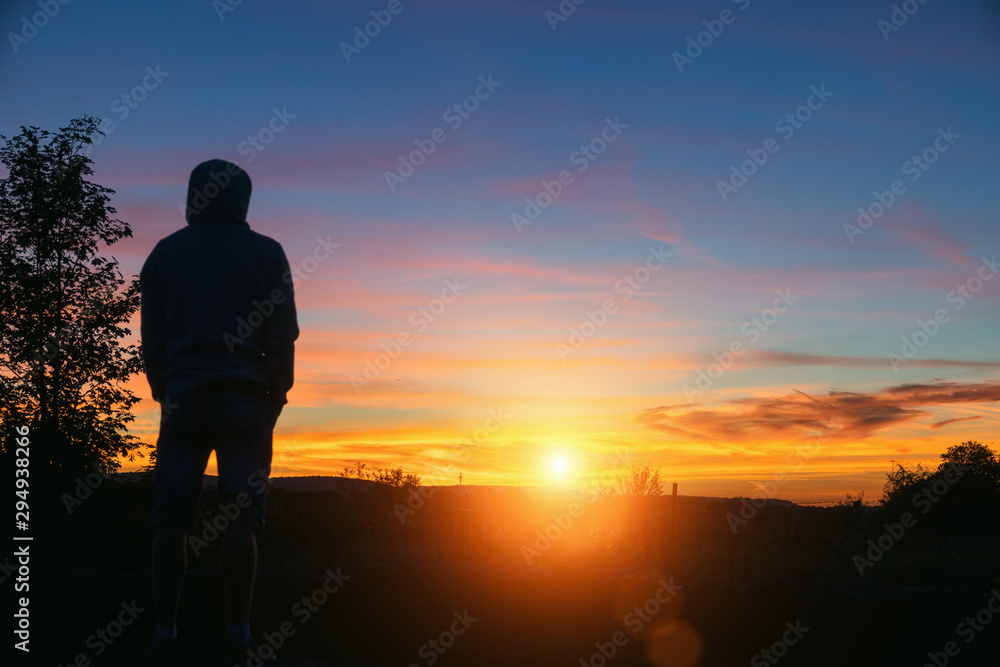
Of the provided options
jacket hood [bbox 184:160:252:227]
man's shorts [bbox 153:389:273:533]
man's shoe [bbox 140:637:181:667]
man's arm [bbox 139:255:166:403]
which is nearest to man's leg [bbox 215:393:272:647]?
man's shorts [bbox 153:389:273:533]

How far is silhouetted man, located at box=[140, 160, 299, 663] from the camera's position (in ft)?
11.5

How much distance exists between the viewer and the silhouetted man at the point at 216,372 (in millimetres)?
3506

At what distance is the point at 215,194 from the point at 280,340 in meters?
0.73

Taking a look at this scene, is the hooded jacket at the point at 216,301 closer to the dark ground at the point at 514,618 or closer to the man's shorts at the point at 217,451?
the man's shorts at the point at 217,451

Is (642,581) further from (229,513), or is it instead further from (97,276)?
(97,276)

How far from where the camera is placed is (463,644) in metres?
4.58

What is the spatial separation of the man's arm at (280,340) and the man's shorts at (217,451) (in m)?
0.10

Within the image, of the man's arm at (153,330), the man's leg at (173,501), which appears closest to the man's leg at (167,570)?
the man's leg at (173,501)

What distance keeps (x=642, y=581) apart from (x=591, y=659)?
838 mm

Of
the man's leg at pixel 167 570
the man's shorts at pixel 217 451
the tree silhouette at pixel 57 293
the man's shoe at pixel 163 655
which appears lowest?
the man's shoe at pixel 163 655

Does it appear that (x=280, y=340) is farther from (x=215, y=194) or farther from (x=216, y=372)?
(x=215, y=194)

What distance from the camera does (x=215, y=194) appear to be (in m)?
3.69

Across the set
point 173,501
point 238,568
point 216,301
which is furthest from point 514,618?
point 216,301

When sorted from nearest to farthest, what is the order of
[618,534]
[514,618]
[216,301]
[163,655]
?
1. [163,655]
2. [216,301]
3. [514,618]
4. [618,534]
